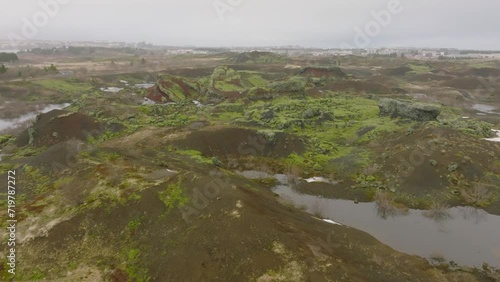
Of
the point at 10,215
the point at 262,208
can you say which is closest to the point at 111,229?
the point at 10,215

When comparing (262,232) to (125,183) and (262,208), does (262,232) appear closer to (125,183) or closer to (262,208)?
(262,208)

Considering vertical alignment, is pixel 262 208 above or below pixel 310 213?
above

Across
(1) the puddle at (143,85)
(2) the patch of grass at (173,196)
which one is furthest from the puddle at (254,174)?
(1) the puddle at (143,85)

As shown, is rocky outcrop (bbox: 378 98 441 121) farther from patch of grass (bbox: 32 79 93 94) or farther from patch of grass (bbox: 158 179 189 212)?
patch of grass (bbox: 32 79 93 94)

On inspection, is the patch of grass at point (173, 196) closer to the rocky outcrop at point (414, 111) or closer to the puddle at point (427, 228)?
the puddle at point (427, 228)

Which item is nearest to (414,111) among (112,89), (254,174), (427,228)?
(427,228)

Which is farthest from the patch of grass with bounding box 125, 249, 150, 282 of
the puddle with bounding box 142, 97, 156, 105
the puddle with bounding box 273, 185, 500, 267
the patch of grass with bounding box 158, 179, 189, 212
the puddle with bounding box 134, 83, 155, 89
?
the puddle with bounding box 134, 83, 155, 89
